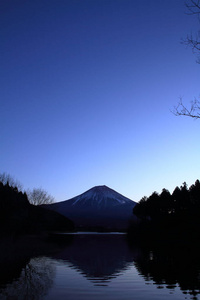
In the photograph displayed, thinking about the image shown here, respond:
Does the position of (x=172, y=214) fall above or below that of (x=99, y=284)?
above

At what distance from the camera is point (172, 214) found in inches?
3497

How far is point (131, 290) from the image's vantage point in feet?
52.0

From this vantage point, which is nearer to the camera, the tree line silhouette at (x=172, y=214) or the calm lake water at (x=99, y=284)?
the calm lake water at (x=99, y=284)

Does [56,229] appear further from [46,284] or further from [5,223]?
[46,284]

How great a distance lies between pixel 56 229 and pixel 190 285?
180 metres

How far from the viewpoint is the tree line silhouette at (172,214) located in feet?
219

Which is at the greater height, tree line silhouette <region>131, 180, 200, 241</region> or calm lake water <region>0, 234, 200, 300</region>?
tree line silhouette <region>131, 180, 200, 241</region>

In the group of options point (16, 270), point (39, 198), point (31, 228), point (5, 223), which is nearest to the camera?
point (16, 270)

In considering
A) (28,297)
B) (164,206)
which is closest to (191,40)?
(28,297)

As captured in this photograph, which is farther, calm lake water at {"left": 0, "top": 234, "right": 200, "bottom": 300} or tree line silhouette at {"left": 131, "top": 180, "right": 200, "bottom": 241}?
tree line silhouette at {"left": 131, "top": 180, "right": 200, "bottom": 241}

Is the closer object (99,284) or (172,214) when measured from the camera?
(99,284)

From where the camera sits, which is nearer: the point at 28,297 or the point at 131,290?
the point at 28,297

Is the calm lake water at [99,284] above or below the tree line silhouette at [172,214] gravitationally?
below

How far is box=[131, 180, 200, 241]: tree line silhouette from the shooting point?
219ft
